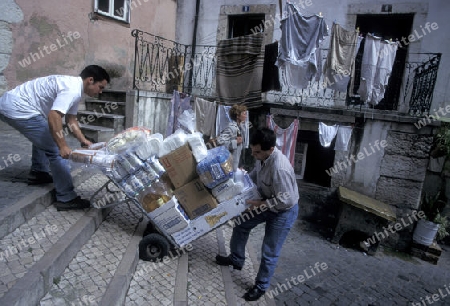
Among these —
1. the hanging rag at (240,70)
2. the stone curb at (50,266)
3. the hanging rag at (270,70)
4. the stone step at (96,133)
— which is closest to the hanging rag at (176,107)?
the hanging rag at (240,70)

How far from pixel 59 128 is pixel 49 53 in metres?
4.86

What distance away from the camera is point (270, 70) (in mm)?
6797

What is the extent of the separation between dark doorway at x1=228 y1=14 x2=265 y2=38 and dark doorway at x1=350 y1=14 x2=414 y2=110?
3.00 m

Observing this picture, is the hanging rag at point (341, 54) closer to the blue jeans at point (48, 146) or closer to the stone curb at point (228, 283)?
the stone curb at point (228, 283)

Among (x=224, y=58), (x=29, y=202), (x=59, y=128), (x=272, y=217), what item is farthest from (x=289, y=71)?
(x=29, y=202)

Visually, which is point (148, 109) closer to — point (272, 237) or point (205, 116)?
point (205, 116)

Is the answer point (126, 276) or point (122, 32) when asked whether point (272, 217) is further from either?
point (122, 32)

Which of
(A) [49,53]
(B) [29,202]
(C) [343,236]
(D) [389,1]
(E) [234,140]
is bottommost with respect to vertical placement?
(C) [343,236]

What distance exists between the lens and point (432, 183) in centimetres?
771

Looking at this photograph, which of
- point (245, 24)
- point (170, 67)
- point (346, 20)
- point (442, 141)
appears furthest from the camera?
point (245, 24)

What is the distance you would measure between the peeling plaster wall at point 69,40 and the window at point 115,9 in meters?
0.15

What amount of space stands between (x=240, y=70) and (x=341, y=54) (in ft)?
7.55

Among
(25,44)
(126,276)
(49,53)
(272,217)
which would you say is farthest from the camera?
(49,53)

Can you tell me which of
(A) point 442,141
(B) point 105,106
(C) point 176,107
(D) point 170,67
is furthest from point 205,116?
(A) point 442,141
